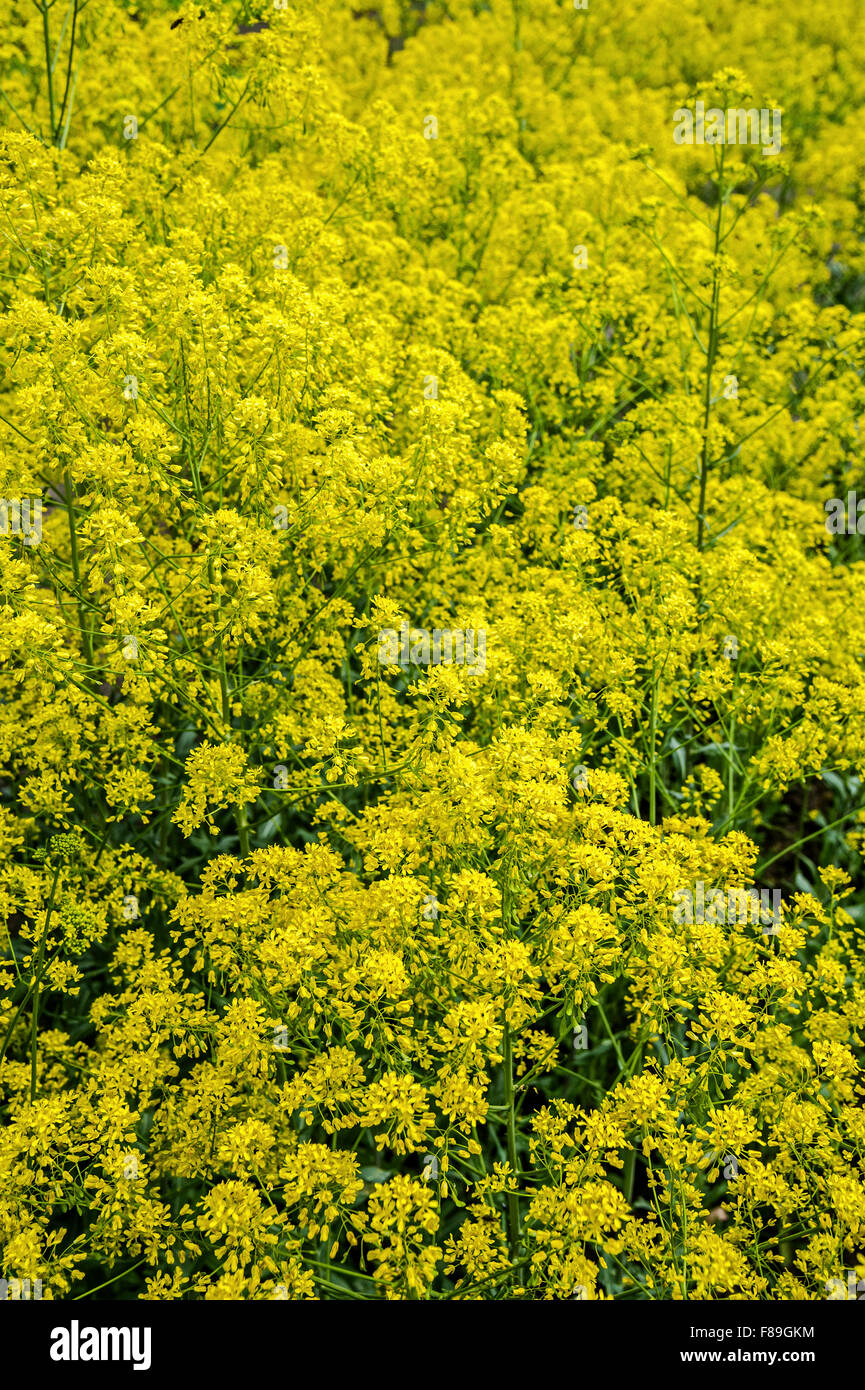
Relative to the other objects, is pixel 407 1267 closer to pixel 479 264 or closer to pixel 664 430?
pixel 664 430

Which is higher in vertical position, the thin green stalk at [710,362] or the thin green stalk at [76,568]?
the thin green stalk at [710,362]

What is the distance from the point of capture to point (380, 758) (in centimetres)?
448

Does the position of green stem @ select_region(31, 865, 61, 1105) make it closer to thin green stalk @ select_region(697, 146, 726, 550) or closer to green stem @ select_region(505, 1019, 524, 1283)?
green stem @ select_region(505, 1019, 524, 1283)

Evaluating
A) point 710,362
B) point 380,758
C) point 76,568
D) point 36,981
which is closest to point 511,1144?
point 380,758

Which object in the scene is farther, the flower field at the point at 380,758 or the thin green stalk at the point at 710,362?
the thin green stalk at the point at 710,362

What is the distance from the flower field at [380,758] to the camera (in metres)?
3.44

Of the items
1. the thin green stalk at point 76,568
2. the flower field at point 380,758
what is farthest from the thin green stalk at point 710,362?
the thin green stalk at point 76,568

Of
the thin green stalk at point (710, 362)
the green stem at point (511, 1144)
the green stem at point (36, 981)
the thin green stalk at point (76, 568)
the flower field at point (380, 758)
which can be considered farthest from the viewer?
the thin green stalk at point (710, 362)

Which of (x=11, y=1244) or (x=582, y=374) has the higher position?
(x=582, y=374)

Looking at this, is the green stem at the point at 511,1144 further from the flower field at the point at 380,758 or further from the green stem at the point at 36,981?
the green stem at the point at 36,981

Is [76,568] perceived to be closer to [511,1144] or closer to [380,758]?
[380,758]

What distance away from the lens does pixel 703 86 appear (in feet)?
19.2

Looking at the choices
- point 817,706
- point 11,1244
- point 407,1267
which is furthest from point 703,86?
point 11,1244

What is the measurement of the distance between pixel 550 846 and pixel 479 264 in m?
6.28
